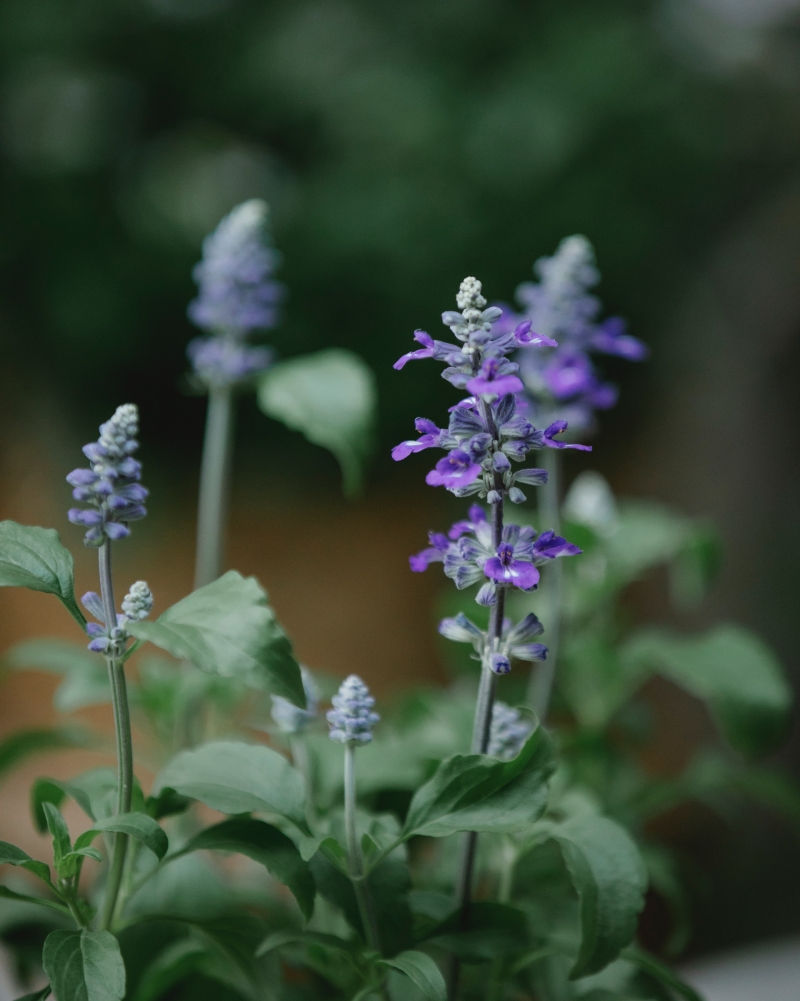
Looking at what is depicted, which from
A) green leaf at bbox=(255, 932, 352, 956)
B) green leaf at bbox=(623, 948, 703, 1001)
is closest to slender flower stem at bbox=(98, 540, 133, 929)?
green leaf at bbox=(255, 932, 352, 956)

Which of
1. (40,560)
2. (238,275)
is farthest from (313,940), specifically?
(238,275)

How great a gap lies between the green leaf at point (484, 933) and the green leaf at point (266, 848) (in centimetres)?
9

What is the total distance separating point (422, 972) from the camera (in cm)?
49

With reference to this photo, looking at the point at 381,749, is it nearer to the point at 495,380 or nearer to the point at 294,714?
the point at 294,714

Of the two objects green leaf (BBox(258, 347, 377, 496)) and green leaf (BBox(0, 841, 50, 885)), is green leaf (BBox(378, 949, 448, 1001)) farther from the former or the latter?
green leaf (BBox(258, 347, 377, 496))

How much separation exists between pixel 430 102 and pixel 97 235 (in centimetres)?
71

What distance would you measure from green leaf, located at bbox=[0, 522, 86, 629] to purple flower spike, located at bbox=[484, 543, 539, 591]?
21 cm

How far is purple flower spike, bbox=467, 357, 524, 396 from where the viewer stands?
1.48 feet

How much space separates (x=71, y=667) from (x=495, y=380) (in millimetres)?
571

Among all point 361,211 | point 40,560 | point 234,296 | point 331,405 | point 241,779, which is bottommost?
point 241,779

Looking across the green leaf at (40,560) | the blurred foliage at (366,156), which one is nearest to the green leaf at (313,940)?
the green leaf at (40,560)

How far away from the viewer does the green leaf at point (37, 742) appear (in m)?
0.79

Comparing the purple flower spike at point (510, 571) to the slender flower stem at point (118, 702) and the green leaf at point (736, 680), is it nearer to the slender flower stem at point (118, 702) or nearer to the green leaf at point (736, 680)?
the slender flower stem at point (118, 702)

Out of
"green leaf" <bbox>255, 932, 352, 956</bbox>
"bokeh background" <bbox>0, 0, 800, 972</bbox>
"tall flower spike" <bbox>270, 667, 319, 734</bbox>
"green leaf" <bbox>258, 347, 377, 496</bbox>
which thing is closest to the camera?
"green leaf" <bbox>255, 932, 352, 956</bbox>
